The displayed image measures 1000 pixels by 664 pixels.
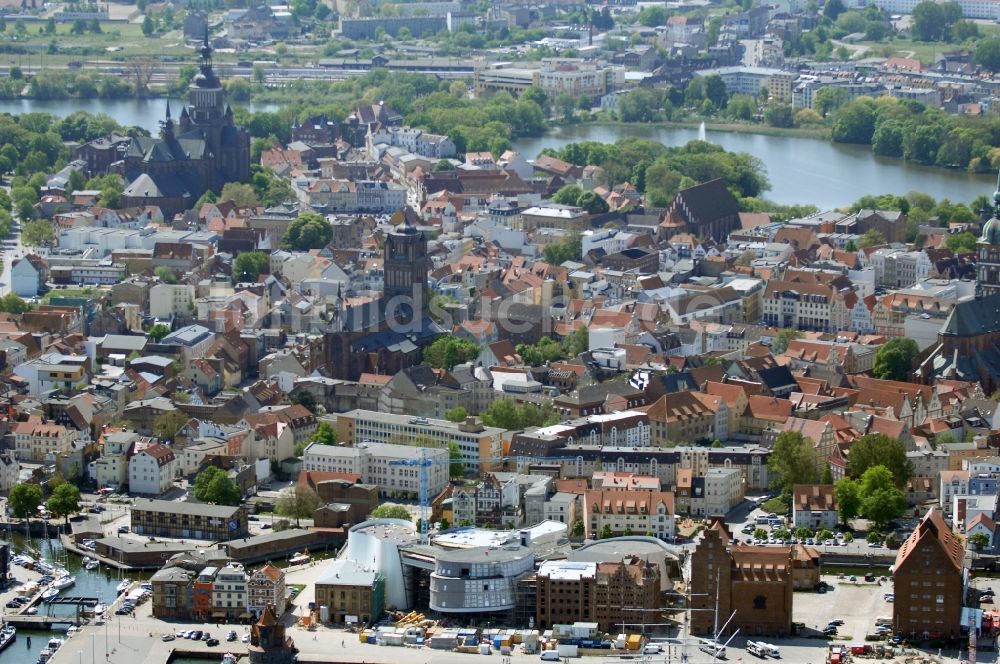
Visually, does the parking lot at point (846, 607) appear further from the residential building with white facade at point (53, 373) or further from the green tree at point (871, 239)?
the green tree at point (871, 239)

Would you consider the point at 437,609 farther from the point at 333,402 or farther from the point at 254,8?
the point at 254,8

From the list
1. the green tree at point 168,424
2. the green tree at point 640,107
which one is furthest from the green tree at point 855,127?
the green tree at point 168,424

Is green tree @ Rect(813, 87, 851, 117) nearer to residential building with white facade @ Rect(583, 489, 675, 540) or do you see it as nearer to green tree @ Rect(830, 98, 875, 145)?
green tree @ Rect(830, 98, 875, 145)

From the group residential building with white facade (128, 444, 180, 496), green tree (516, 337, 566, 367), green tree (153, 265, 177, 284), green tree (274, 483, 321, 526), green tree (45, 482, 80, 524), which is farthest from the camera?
green tree (153, 265, 177, 284)

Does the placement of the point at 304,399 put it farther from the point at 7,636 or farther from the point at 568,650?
the point at 568,650

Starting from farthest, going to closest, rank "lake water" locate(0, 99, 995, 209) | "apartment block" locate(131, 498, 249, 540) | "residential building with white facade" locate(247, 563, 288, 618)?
1. "lake water" locate(0, 99, 995, 209)
2. "apartment block" locate(131, 498, 249, 540)
3. "residential building with white facade" locate(247, 563, 288, 618)

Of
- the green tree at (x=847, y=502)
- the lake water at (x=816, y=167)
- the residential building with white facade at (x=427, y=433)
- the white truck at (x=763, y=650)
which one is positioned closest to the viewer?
the white truck at (x=763, y=650)

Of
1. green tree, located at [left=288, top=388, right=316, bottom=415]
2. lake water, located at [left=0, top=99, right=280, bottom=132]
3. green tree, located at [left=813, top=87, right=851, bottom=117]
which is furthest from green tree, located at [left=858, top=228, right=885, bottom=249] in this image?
lake water, located at [left=0, top=99, right=280, bottom=132]
